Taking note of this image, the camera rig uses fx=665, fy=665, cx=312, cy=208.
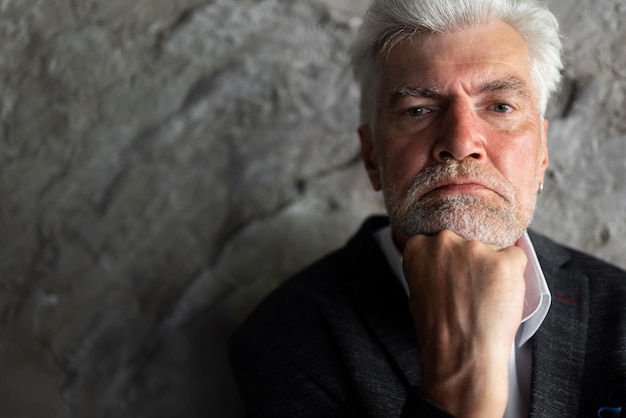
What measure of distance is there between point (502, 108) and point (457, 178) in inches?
7.0

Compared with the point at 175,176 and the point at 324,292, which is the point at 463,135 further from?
the point at 175,176

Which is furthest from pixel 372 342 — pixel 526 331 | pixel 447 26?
pixel 447 26

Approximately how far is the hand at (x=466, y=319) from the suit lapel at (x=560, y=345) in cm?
19

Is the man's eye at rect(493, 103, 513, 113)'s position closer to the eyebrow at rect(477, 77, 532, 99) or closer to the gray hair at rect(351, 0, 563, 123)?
the eyebrow at rect(477, 77, 532, 99)

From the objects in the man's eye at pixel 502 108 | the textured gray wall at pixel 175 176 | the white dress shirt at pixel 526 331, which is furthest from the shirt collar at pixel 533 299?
the textured gray wall at pixel 175 176

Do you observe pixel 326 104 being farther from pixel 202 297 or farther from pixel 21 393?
Result: pixel 21 393

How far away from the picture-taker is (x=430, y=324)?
3.44ft

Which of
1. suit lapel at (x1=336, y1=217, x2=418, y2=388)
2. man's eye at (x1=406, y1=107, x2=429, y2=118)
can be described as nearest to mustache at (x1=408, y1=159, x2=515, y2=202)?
man's eye at (x1=406, y1=107, x2=429, y2=118)

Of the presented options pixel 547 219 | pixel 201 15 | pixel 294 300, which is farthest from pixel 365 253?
pixel 201 15

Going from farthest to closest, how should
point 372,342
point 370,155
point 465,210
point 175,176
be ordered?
1. point 175,176
2. point 370,155
3. point 372,342
4. point 465,210

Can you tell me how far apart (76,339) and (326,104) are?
835 mm

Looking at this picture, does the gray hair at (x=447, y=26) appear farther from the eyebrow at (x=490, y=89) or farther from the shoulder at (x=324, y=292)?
the shoulder at (x=324, y=292)

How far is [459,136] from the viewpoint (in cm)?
116

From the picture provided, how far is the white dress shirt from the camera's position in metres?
1.22
